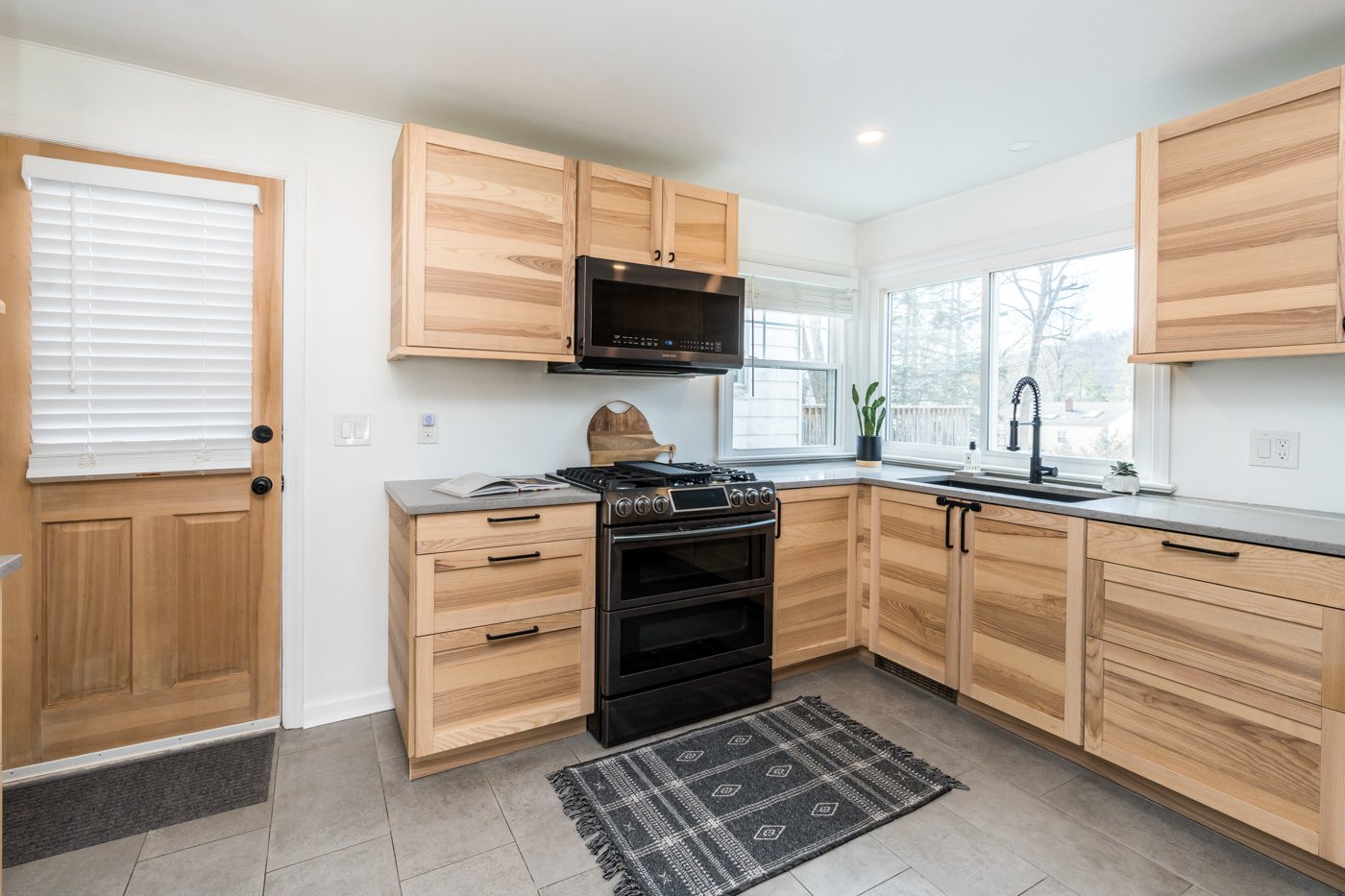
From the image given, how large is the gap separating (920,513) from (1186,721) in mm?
1119

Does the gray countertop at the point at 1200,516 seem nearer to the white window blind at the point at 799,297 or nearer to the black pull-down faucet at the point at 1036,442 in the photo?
the black pull-down faucet at the point at 1036,442

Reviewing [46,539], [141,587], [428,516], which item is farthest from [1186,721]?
[46,539]

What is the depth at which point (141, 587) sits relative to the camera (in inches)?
90.0

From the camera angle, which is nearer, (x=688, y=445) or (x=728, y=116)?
(x=728, y=116)

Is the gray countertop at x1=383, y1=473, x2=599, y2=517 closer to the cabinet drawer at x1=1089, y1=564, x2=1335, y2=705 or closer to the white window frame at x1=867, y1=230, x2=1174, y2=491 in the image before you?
the cabinet drawer at x1=1089, y1=564, x2=1335, y2=705

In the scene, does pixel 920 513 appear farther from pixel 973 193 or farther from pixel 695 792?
pixel 973 193

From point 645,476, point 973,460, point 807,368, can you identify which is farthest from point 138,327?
point 973,460

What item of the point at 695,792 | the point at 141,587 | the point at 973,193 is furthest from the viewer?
the point at 973,193

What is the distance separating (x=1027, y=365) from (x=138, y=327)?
373 centimetres

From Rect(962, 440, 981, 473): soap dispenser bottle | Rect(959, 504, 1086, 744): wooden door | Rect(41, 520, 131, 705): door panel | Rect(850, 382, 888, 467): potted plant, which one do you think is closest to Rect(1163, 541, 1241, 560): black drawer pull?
Rect(959, 504, 1086, 744): wooden door

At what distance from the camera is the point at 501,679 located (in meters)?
2.27

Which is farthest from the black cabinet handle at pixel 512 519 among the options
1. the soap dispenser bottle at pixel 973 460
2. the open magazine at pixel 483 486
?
the soap dispenser bottle at pixel 973 460

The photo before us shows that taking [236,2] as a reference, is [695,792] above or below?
below

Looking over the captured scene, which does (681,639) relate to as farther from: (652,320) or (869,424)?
(869,424)
